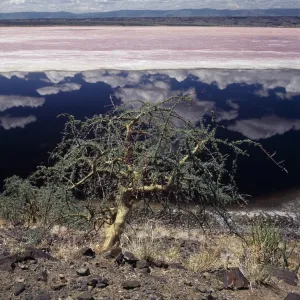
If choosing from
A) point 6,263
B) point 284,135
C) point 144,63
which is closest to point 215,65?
point 144,63

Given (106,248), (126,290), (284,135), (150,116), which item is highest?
(150,116)

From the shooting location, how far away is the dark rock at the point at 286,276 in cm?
416

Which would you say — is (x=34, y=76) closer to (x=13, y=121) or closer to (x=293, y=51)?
(x=13, y=121)

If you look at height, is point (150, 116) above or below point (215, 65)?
above

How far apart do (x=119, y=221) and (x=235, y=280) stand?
1.39 metres

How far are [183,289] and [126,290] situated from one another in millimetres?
411

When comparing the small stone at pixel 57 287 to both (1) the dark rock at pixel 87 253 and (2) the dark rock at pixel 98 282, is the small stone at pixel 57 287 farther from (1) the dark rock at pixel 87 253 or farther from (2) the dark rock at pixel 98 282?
(1) the dark rock at pixel 87 253

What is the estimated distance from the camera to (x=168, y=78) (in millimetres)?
21734

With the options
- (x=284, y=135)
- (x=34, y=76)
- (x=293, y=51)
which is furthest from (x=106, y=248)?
(x=293, y=51)

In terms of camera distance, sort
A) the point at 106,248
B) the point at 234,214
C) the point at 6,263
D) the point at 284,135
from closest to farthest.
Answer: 1. the point at 6,263
2. the point at 106,248
3. the point at 234,214
4. the point at 284,135

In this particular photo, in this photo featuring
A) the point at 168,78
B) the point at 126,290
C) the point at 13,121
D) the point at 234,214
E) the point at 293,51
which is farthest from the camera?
the point at 293,51

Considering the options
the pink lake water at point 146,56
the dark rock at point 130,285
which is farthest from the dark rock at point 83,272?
the pink lake water at point 146,56

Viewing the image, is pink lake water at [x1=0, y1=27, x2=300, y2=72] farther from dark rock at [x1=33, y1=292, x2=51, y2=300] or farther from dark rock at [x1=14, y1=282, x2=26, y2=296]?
dark rock at [x1=33, y1=292, x2=51, y2=300]

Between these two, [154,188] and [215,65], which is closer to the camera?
[154,188]
